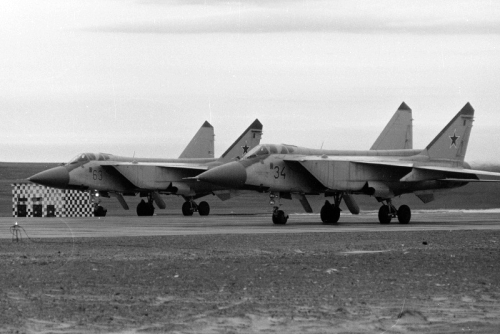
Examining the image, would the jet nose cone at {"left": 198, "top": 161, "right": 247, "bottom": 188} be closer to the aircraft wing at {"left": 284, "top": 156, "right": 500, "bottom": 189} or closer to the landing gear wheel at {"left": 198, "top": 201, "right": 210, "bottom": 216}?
the aircraft wing at {"left": 284, "top": 156, "right": 500, "bottom": 189}

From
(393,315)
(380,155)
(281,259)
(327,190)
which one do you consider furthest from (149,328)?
(380,155)

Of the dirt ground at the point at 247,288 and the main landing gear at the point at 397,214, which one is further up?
the main landing gear at the point at 397,214

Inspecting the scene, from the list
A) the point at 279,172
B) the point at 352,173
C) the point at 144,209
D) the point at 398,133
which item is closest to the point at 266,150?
the point at 279,172

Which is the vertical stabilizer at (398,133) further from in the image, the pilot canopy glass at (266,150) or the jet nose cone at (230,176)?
the jet nose cone at (230,176)

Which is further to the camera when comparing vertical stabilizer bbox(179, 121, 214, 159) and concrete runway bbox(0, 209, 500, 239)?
vertical stabilizer bbox(179, 121, 214, 159)

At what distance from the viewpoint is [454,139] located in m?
35.0

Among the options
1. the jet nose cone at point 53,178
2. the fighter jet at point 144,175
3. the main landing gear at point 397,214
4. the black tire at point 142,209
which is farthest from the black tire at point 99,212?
the main landing gear at point 397,214

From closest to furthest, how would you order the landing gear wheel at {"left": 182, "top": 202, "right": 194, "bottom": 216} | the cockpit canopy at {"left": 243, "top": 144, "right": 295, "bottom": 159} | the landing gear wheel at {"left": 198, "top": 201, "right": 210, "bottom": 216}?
the cockpit canopy at {"left": 243, "top": 144, "right": 295, "bottom": 159} → the landing gear wheel at {"left": 182, "top": 202, "right": 194, "bottom": 216} → the landing gear wheel at {"left": 198, "top": 201, "right": 210, "bottom": 216}

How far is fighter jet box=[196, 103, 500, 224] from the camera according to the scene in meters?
30.6

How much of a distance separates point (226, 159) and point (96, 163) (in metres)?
6.32

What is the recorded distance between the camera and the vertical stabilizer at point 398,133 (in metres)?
37.4

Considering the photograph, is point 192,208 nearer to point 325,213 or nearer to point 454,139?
point 325,213

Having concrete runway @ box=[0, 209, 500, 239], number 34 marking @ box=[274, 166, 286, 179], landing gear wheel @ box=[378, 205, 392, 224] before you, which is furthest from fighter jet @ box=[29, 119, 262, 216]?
landing gear wheel @ box=[378, 205, 392, 224]

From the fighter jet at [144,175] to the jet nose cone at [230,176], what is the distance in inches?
444
